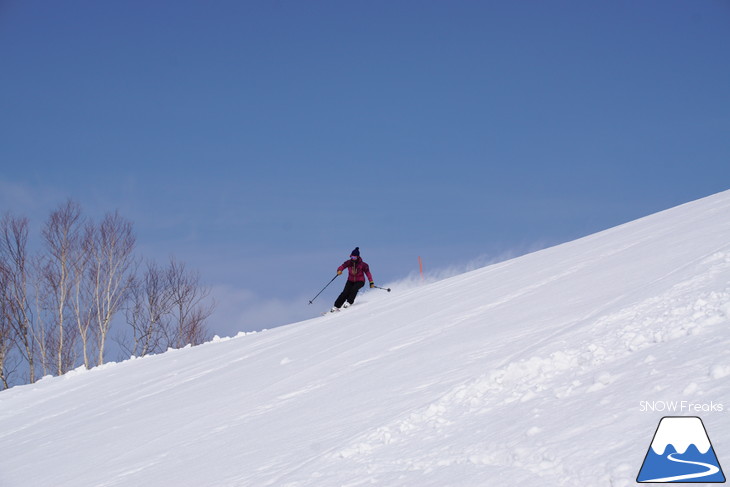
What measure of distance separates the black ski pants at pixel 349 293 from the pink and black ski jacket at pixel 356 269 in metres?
0.11

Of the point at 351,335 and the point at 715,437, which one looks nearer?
the point at 715,437

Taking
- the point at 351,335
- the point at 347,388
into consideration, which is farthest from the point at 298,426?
the point at 351,335

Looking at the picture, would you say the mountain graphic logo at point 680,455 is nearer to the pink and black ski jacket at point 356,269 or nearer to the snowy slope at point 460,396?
the snowy slope at point 460,396

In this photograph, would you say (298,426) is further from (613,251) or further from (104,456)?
(613,251)

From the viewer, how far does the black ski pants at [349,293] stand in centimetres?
1571

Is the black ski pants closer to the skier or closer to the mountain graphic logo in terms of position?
the skier

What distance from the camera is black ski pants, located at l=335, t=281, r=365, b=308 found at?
15711 mm

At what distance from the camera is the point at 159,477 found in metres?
5.53

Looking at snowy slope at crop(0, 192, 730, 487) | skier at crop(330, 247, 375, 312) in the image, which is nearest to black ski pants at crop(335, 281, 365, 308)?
skier at crop(330, 247, 375, 312)

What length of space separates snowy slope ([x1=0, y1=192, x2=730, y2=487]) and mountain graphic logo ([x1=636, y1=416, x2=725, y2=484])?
0.06 metres

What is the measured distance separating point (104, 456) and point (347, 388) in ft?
8.76

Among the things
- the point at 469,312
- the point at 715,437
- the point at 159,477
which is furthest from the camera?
the point at 469,312

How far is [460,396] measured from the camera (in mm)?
4984

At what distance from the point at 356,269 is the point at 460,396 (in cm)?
1058
